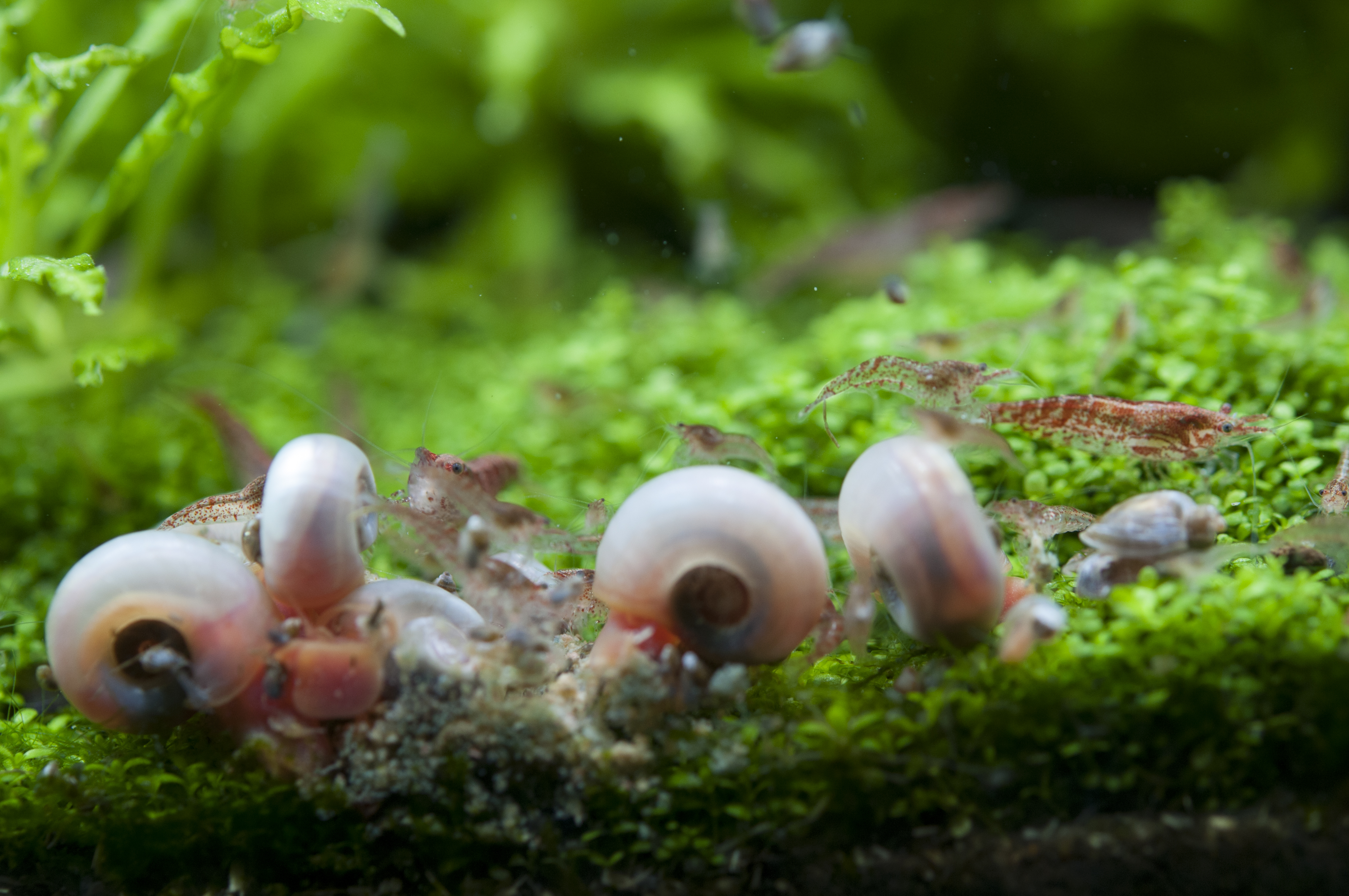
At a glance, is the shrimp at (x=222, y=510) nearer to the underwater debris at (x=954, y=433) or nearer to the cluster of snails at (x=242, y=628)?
the cluster of snails at (x=242, y=628)

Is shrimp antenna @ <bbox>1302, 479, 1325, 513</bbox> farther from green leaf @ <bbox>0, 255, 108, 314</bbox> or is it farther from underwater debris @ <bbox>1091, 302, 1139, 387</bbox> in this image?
green leaf @ <bbox>0, 255, 108, 314</bbox>

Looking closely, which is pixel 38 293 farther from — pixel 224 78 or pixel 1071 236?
pixel 1071 236

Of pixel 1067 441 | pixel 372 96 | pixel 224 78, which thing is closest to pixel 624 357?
pixel 224 78

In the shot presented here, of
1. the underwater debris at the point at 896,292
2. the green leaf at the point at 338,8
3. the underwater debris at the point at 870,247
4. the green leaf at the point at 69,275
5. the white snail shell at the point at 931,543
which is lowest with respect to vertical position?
the green leaf at the point at 69,275

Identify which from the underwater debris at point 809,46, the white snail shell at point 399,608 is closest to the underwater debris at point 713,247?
the underwater debris at point 809,46

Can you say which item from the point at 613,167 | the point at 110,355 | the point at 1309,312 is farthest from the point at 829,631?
the point at 613,167

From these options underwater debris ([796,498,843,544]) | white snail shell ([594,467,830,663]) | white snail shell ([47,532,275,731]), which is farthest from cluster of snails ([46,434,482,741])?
underwater debris ([796,498,843,544])
